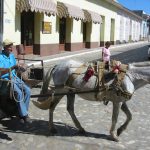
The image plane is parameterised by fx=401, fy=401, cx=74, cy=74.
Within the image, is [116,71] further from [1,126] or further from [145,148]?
[1,126]

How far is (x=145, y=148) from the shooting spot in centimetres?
660

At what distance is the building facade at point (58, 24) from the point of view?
21.7 meters

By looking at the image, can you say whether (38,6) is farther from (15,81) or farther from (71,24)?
(15,81)

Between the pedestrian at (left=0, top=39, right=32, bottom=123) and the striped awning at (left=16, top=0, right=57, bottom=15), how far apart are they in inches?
592

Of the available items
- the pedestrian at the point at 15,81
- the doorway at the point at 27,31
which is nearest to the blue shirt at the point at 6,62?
the pedestrian at the point at 15,81

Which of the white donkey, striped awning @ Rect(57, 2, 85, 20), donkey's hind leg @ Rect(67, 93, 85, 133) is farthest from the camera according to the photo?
striped awning @ Rect(57, 2, 85, 20)

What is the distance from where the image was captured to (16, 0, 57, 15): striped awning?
2156cm

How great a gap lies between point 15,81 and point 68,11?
21373mm

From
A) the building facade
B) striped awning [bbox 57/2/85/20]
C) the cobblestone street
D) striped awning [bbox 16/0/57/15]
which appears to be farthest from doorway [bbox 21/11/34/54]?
the cobblestone street

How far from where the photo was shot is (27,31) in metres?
24.7

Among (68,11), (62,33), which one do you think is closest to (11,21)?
(68,11)

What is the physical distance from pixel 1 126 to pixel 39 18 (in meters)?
18.2

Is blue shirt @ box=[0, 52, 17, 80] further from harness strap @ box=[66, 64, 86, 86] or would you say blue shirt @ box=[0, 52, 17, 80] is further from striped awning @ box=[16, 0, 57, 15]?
striped awning @ box=[16, 0, 57, 15]

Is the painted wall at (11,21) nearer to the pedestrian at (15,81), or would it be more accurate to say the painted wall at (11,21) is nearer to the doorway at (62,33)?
the doorway at (62,33)
